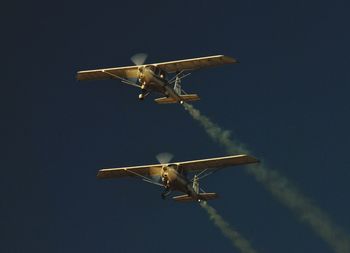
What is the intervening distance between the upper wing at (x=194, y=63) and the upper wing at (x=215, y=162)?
408 inches

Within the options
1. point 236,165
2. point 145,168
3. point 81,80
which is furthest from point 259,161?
point 81,80

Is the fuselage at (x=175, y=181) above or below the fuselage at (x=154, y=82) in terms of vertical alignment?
below

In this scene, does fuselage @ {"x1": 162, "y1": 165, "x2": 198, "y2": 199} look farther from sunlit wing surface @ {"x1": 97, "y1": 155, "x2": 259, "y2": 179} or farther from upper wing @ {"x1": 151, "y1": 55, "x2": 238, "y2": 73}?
upper wing @ {"x1": 151, "y1": 55, "x2": 238, "y2": 73}

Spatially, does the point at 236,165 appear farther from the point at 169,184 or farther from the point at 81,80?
the point at 81,80

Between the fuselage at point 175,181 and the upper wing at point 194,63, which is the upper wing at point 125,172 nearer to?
the fuselage at point 175,181

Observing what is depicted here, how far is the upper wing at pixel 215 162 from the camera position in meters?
127

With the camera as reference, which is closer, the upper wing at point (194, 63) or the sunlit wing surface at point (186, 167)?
the sunlit wing surface at point (186, 167)

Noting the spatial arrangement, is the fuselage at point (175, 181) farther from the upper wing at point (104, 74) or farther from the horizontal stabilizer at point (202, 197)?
the upper wing at point (104, 74)

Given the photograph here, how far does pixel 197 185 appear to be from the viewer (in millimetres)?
128625

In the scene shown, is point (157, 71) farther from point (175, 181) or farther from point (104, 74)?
point (175, 181)

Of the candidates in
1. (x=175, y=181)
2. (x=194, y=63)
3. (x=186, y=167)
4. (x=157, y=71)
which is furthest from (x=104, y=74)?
(x=175, y=181)

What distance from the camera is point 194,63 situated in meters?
135

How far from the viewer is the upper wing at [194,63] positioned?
13325cm

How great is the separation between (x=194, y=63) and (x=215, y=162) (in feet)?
37.7
